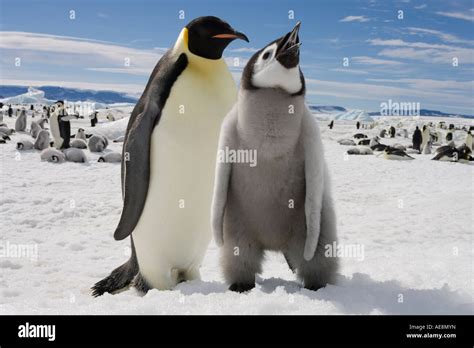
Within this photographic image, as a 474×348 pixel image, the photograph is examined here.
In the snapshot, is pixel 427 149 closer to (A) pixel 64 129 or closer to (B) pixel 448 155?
(B) pixel 448 155

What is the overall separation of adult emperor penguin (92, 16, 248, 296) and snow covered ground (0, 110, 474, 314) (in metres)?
0.34

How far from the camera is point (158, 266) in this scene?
11.5 feet

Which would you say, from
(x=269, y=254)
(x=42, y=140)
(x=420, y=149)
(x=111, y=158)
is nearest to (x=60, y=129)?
(x=42, y=140)

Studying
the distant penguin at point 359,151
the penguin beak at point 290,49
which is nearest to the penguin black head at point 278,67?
the penguin beak at point 290,49

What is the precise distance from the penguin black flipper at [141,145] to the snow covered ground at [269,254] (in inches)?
22.5

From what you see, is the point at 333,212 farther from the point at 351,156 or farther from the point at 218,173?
the point at 351,156

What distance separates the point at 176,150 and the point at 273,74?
1.06 m

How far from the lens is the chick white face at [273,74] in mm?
2436

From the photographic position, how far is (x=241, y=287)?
2.75m

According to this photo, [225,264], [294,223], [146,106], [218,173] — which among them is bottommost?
[225,264]
